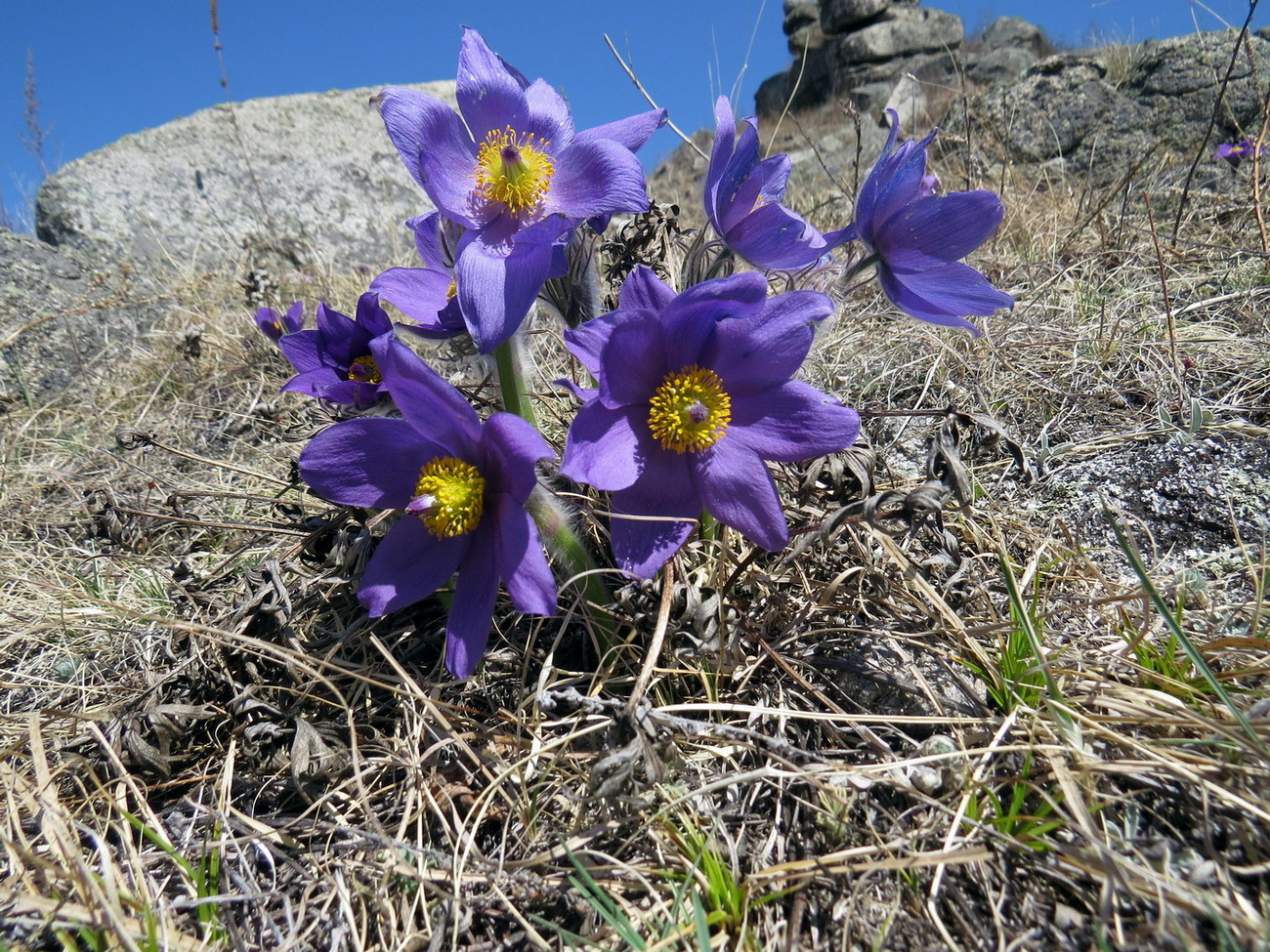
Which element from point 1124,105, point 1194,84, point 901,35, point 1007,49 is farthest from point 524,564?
point 901,35

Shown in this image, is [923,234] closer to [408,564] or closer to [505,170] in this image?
[505,170]

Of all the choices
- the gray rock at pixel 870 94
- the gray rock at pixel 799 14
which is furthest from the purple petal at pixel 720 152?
the gray rock at pixel 799 14

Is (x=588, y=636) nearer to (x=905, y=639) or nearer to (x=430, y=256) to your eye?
(x=905, y=639)

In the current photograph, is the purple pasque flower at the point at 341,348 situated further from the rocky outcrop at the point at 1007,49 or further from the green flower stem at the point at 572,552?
the rocky outcrop at the point at 1007,49

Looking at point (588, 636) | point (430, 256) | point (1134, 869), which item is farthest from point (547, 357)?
point (1134, 869)

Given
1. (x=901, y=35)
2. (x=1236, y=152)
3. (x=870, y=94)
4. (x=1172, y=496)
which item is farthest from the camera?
(x=901, y=35)
